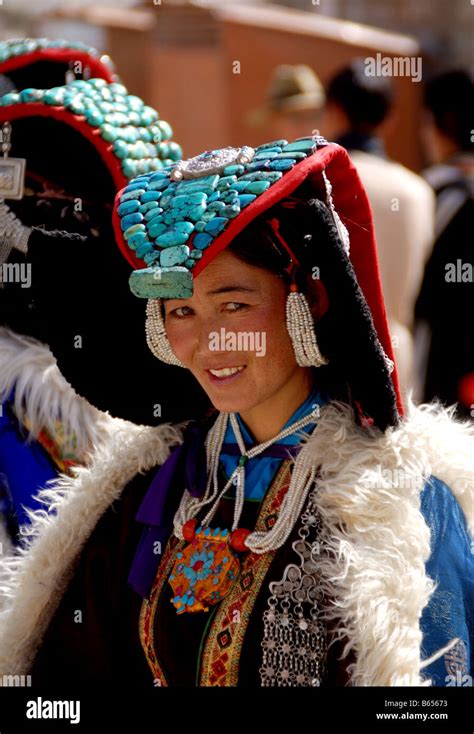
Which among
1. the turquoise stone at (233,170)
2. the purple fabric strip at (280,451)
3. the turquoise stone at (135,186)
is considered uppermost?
the turquoise stone at (135,186)

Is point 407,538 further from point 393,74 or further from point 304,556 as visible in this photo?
point 393,74

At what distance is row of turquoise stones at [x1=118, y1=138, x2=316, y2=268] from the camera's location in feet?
6.43

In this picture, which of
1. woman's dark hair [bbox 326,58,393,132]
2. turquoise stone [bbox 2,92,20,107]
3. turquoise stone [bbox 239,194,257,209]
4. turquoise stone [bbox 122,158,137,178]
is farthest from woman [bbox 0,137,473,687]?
woman's dark hair [bbox 326,58,393,132]

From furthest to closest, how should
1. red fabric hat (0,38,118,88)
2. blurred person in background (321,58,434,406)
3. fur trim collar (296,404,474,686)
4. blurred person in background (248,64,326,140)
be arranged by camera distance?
1. blurred person in background (248,64,326,140)
2. blurred person in background (321,58,434,406)
3. red fabric hat (0,38,118,88)
4. fur trim collar (296,404,474,686)

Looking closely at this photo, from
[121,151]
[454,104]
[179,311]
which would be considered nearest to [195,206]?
[179,311]

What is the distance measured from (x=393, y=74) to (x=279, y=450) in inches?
284

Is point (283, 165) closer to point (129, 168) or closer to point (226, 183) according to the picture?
point (226, 183)

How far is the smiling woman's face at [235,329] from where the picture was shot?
6.77ft

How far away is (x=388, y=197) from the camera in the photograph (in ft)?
14.7

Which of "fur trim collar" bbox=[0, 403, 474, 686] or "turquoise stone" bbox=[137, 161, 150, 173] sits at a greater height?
"turquoise stone" bbox=[137, 161, 150, 173]

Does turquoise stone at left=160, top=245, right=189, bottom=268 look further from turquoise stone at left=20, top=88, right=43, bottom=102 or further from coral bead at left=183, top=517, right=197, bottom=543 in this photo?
turquoise stone at left=20, top=88, right=43, bottom=102

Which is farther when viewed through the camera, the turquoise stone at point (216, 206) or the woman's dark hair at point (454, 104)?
the woman's dark hair at point (454, 104)

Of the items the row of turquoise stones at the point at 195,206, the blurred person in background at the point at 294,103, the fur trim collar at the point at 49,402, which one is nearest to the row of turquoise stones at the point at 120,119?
the fur trim collar at the point at 49,402

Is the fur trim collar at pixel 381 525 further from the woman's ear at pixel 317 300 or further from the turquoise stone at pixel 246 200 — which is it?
the turquoise stone at pixel 246 200
